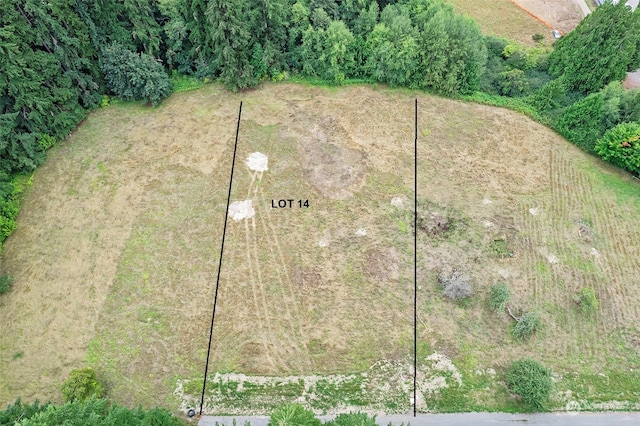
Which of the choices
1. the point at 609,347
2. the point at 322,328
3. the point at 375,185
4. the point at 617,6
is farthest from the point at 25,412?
the point at 617,6

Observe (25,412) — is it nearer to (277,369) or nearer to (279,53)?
(277,369)

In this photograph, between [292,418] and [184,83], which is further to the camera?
[184,83]

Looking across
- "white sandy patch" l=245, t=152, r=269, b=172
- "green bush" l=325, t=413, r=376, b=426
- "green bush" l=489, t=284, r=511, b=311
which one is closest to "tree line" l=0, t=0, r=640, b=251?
"white sandy patch" l=245, t=152, r=269, b=172

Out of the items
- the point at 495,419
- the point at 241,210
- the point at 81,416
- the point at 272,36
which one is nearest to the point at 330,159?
the point at 241,210

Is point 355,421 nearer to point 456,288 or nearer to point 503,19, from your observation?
point 456,288

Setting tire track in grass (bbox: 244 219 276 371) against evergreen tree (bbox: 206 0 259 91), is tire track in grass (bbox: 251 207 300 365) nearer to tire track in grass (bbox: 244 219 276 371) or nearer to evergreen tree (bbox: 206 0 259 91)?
tire track in grass (bbox: 244 219 276 371)

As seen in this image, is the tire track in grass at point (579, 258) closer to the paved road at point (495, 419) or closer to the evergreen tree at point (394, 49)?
the paved road at point (495, 419)

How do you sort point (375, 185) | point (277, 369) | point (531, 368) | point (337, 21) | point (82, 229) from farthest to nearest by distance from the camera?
point (337, 21) → point (375, 185) → point (82, 229) → point (277, 369) → point (531, 368)
